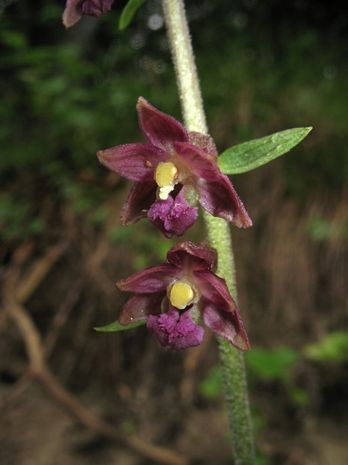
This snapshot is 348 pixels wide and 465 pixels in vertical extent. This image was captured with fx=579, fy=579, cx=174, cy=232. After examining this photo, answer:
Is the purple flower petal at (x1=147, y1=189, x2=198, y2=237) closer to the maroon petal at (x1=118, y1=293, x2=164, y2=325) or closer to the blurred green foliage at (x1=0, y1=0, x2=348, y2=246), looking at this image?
the maroon petal at (x1=118, y1=293, x2=164, y2=325)

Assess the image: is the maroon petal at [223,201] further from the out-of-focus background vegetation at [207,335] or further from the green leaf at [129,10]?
the out-of-focus background vegetation at [207,335]

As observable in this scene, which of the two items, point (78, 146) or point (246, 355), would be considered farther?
point (78, 146)

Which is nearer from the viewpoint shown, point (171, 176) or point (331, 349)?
point (171, 176)

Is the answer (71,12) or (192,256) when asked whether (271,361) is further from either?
(71,12)

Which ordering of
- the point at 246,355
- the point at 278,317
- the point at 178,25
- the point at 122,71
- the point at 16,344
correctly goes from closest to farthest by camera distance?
the point at 178,25 → the point at 246,355 → the point at 278,317 → the point at 16,344 → the point at 122,71

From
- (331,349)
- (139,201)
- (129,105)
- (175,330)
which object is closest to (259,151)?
(139,201)

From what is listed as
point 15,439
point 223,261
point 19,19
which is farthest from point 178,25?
point 19,19

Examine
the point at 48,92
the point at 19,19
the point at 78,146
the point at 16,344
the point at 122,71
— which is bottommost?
the point at 16,344

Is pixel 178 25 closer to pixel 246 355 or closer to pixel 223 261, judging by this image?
pixel 223 261
